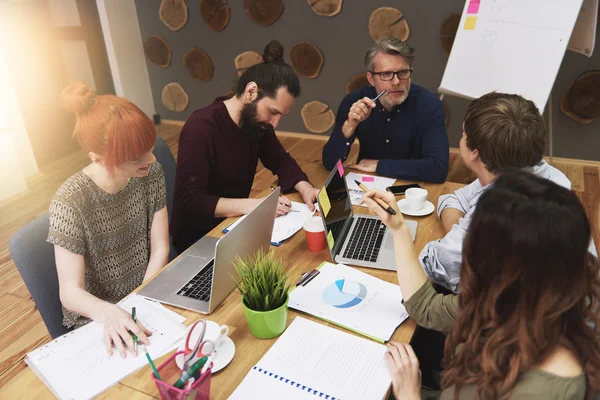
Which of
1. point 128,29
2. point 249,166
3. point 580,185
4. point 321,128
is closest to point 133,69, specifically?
point 128,29

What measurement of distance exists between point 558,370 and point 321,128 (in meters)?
3.83

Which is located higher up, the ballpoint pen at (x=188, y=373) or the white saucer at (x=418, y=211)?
the ballpoint pen at (x=188, y=373)

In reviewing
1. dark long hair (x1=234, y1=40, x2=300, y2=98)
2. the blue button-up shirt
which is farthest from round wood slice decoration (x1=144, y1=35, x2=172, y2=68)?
dark long hair (x1=234, y1=40, x2=300, y2=98)

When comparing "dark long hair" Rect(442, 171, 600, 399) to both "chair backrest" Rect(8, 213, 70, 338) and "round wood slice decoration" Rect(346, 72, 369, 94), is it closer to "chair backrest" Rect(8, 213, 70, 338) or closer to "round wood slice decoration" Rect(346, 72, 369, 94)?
"chair backrest" Rect(8, 213, 70, 338)

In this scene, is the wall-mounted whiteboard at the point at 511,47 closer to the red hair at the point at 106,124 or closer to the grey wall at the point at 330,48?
the grey wall at the point at 330,48

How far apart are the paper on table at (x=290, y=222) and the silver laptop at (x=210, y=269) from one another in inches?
5.0

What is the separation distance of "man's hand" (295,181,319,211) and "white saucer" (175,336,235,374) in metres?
0.77

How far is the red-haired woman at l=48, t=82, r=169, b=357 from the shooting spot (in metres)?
1.26

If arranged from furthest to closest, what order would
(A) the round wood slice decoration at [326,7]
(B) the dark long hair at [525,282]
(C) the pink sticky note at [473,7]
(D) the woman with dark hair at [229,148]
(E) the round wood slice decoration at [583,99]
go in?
1. (A) the round wood slice decoration at [326,7]
2. (E) the round wood slice decoration at [583,99]
3. (C) the pink sticky note at [473,7]
4. (D) the woman with dark hair at [229,148]
5. (B) the dark long hair at [525,282]

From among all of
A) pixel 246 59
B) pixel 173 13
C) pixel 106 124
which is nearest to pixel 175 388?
pixel 106 124

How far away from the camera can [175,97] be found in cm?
504

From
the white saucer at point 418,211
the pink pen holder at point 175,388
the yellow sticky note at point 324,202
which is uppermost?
the yellow sticky note at point 324,202

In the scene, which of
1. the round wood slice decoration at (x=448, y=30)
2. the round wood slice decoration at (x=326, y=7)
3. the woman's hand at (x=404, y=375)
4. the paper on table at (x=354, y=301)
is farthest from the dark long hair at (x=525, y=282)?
the round wood slice decoration at (x=326, y=7)

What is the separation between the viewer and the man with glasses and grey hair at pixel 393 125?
6.55 ft
